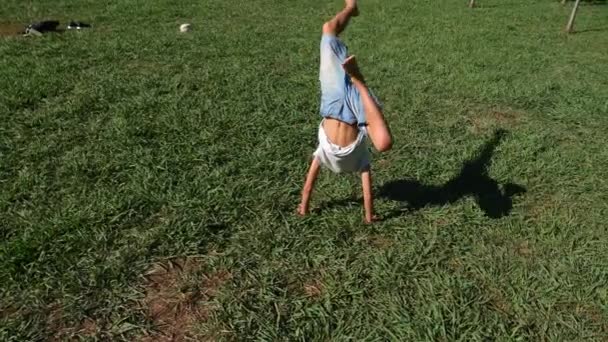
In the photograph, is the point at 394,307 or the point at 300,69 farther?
the point at 300,69

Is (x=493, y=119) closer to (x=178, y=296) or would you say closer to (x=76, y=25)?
(x=178, y=296)

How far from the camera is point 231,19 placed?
9.61 meters

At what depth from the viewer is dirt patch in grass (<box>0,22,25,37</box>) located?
7.63 meters

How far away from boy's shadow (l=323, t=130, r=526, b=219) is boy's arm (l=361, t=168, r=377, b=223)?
207mm

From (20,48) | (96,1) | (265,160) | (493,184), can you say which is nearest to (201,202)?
(265,160)

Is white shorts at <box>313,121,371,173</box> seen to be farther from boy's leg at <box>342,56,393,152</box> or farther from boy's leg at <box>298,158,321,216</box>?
boy's leg at <box>342,56,393,152</box>

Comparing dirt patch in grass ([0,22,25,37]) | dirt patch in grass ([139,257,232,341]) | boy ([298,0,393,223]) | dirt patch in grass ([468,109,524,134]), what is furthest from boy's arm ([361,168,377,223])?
Answer: dirt patch in grass ([0,22,25,37])

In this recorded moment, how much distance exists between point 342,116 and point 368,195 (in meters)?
0.73

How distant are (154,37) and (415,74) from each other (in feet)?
14.2

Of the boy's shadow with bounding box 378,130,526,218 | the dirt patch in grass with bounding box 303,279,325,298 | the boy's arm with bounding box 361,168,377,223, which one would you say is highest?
the boy's arm with bounding box 361,168,377,223

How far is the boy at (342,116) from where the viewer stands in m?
2.29

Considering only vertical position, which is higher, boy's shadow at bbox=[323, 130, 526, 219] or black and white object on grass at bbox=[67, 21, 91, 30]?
black and white object on grass at bbox=[67, 21, 91, 30]

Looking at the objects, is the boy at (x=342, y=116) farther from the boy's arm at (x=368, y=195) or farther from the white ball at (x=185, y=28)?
the white ball at (x=185, y=28)

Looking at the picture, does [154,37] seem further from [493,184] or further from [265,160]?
[493,184]
